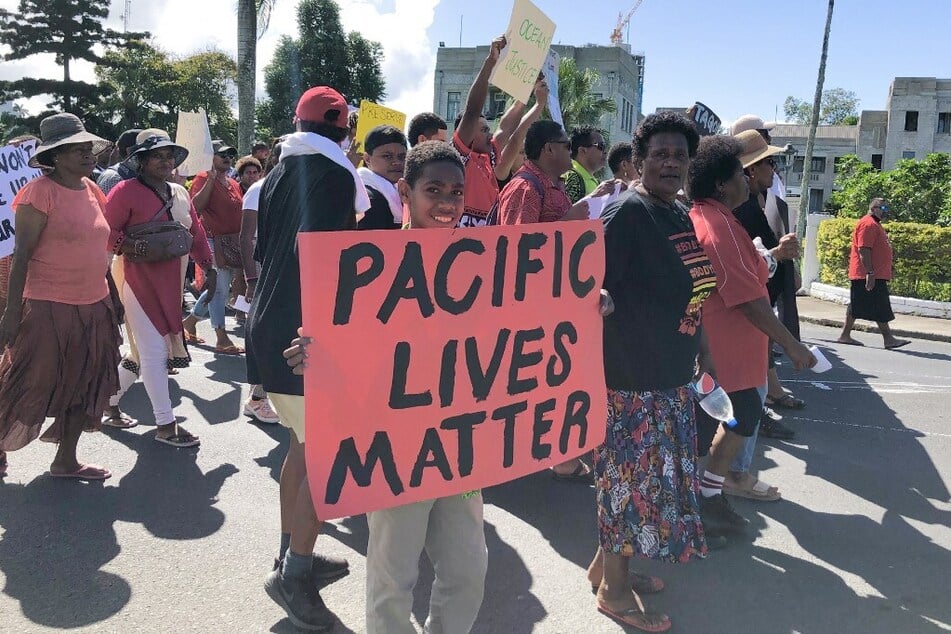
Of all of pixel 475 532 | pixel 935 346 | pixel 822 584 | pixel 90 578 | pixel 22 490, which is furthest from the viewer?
pixel 935 346

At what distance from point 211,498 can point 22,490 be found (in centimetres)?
96

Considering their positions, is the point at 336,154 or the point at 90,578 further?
the point at 90,578

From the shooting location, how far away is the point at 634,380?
2764 millimetres

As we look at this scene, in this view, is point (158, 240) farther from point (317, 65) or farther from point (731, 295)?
point (317, 65)

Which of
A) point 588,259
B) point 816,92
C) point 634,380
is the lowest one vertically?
point 634,380

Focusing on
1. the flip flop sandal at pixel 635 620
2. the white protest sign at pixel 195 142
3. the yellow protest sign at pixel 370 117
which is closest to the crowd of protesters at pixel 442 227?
the flip flop sandal at pixel 635 620

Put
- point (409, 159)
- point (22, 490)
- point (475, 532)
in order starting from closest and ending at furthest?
point (475, 532)
point (409, 159)
point (22, 490)

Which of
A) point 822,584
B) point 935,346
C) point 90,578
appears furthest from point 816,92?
point 90,578

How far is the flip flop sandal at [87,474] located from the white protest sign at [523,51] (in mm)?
3101

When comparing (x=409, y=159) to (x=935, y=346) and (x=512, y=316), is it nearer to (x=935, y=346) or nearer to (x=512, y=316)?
(x=512, y=316)

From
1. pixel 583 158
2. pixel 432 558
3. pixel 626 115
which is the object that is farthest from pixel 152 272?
pixel 626 115

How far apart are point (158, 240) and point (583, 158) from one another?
9.99 ft

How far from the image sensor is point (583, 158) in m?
5.70

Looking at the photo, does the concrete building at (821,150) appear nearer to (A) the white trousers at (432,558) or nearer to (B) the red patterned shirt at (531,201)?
(B) the red patterned shirt at (531,201)
